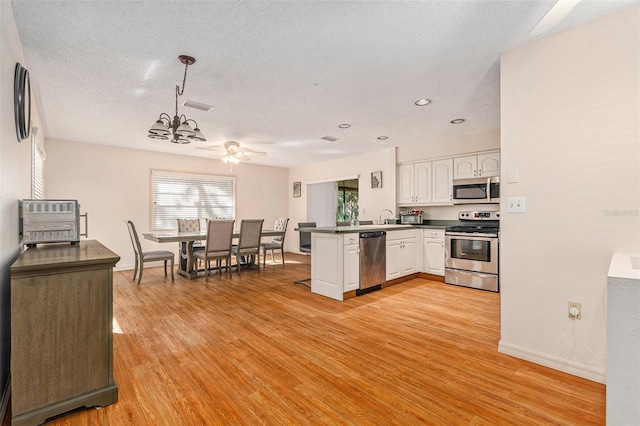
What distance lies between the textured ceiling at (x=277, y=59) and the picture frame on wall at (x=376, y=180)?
1770mm

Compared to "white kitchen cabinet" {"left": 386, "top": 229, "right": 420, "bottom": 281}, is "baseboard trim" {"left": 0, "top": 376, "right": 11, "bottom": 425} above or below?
below

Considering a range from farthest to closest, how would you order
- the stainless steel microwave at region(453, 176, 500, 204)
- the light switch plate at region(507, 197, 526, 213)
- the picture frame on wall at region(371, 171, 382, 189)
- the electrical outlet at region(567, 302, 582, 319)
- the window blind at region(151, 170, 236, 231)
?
the window blind at region(151, 170, 236, 231) → the picture frame on wall at region(371, 171, 382, 189) → the stainless steel microwave at region(453, 176, 500, 204) → the light switch plate at region(507, 197, 526, 213) → the electrical outlet at region(567, 302, 582, 319)

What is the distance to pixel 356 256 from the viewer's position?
387 cm

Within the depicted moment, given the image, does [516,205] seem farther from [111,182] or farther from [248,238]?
[111,182]

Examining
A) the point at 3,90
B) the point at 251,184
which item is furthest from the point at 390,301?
the point at 251,184

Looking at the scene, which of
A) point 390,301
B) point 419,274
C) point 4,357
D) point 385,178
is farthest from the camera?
point 385,178

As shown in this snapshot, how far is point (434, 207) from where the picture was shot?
558 cm

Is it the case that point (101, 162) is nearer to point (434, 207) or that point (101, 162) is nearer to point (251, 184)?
point (251, 184)

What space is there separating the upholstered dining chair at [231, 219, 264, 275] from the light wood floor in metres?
1.65

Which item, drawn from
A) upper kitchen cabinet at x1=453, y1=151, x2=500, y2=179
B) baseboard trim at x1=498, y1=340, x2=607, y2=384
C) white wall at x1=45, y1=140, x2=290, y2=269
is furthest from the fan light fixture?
baseboard trim at x1=498, y1=340, x2=607, y2=384

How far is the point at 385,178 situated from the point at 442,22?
4.13 m

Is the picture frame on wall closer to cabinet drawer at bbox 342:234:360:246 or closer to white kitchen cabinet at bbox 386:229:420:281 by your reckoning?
white kitchen cabinet at bbox 386:229:420:281

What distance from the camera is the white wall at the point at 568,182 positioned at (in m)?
1.90

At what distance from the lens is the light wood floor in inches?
63.4
